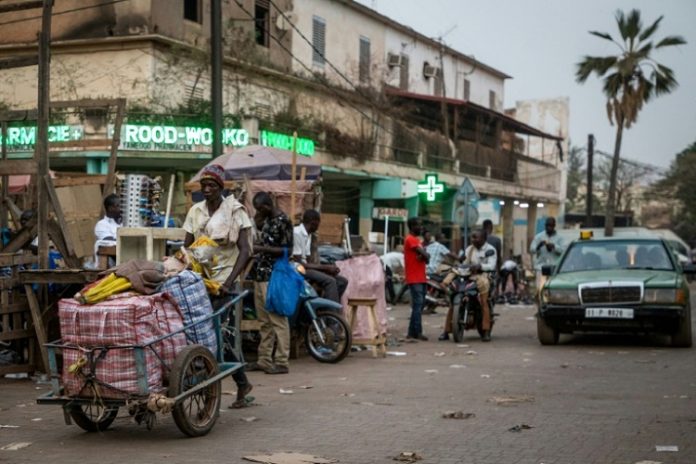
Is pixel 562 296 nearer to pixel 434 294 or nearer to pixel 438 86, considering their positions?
pixel 434 294

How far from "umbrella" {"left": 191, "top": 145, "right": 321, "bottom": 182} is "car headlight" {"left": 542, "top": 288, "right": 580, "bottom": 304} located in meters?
3.85

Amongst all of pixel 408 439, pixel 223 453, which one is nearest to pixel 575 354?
pixel 408 439

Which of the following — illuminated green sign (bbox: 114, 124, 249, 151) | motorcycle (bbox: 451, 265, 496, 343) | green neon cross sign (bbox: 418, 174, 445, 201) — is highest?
illuminated green sign (bbox: 114, 124, 249, 151)

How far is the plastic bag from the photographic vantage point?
10.2 meters

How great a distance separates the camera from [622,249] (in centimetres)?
1482

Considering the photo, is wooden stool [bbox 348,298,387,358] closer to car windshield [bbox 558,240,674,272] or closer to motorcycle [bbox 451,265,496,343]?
motorcycle [bbox 451,265,496,343]

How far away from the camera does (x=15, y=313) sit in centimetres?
1002

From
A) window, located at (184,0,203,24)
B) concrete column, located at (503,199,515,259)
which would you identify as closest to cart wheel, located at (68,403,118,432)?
window, located at (184,0,203,24)

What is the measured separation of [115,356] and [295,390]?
10.5 feet

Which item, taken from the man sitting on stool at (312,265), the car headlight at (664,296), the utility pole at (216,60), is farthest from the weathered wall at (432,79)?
the man sitting on stool at (312,265)

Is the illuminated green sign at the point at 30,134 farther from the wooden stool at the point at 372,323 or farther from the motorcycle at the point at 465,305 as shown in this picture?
the wooden stool at the point at 372,323

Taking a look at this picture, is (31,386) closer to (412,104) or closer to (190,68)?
(190,68)

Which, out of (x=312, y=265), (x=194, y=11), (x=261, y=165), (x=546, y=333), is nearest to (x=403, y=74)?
(x=194, y=11)

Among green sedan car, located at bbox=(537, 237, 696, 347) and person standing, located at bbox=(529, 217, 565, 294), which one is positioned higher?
person standing, located at bbox=(529, 217, 565, 294)
